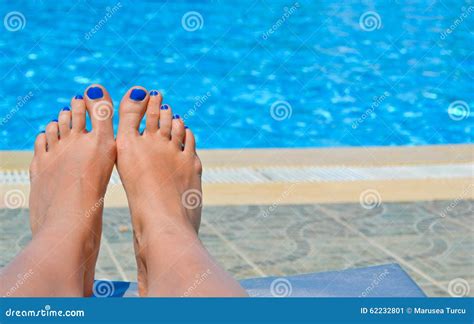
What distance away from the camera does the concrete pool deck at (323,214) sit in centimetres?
380

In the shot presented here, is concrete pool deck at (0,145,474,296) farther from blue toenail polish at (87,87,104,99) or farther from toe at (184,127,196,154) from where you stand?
blue toenail polish at (87,87,104,99)

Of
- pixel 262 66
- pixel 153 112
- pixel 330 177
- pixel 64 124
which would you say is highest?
pixel 153 112

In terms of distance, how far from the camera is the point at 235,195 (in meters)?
4.59

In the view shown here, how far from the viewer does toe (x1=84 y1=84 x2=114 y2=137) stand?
3246mm

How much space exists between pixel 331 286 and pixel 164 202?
682 millimetres

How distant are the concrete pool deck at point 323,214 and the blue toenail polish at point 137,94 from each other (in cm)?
79

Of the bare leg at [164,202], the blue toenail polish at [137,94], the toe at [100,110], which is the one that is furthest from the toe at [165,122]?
the toe at [100,110]

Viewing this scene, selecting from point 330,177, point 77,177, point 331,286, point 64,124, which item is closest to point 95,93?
point 64,124

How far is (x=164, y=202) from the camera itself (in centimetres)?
305

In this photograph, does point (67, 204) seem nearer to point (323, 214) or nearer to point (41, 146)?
point (41, 146)

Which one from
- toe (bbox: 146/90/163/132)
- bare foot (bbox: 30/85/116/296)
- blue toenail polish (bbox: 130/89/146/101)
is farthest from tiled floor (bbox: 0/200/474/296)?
blue toenail polish (bbox: 130/89/146/101)

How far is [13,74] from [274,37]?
109 inches

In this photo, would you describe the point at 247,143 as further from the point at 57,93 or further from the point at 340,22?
the point at 340,22
